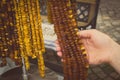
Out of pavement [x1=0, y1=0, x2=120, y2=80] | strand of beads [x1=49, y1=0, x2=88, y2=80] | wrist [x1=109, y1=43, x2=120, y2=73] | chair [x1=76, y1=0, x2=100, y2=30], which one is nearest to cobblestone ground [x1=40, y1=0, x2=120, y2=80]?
pavement [x1=0, y1=0, x2=120, y2=80]

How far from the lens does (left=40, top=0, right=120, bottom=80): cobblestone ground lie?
106 inches

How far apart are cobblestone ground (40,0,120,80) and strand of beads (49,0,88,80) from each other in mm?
1597

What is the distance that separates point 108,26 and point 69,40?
2705 mm

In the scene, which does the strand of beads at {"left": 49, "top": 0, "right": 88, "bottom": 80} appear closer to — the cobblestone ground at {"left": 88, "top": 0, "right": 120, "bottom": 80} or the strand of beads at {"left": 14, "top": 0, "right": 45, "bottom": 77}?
the strand of beads at {"left": 14, "top": 0, "right": 45, "bottom": 77}

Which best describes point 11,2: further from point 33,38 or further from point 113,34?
point 113,34

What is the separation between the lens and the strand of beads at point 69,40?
100 centimetres

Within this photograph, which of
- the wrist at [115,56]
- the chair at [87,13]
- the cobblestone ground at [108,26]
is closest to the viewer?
the wrist at [115,56]

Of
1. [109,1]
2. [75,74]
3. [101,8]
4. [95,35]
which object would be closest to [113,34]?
[101,8]

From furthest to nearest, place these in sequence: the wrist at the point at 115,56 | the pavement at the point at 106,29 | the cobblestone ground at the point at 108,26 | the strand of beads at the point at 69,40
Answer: the cobblestone ground at the point at 108,26 < the pavement at the point at 106,29 < the wrist at the point at 115,56 < the strand of beads at the point at 69,40

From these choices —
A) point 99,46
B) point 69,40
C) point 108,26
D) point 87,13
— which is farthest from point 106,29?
point 69,40

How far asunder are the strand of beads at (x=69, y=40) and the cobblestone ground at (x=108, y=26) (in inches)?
62.9

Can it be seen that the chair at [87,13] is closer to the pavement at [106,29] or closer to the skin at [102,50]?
the pavement at [106,29]

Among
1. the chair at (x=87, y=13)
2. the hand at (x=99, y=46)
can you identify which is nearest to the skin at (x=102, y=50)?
the hand at (x=99, y=46)

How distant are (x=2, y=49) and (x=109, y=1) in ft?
11.9
